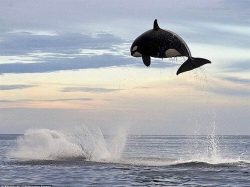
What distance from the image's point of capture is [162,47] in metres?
20.6

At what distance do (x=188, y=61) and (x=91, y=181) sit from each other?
10305mm

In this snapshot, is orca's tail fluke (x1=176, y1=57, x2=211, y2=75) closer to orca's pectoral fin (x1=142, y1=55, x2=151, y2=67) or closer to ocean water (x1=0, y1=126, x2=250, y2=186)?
orca's pectoral fin (x1=142, y1=55, x2=151, y2=67)

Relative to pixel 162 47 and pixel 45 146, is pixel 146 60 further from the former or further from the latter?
pixel 45 146

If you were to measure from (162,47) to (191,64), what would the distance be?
1.65 meters

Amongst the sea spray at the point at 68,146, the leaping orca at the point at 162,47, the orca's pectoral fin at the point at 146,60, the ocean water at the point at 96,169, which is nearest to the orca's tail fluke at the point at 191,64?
the leaping orca at the point at 162,47

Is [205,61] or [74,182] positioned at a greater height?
[205,61]

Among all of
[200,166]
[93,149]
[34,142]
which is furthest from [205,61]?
[34,142]

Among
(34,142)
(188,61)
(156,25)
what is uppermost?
(156,25)

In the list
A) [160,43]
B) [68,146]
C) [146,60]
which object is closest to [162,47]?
[160,43]

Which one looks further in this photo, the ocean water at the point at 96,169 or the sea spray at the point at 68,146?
the sea spray at the point at 68,146

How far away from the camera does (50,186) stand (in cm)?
2675

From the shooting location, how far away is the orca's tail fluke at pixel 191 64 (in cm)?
2133

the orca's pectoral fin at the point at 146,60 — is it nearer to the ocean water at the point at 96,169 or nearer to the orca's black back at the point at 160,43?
the orca's black back at the point at 160,43

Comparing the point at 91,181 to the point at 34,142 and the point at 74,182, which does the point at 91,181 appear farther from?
the point at 34,142
